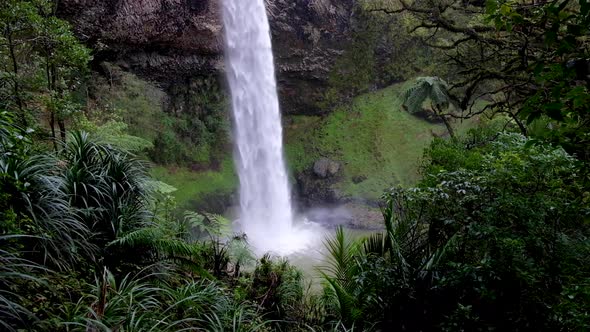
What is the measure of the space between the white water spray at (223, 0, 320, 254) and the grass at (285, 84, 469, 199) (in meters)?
2.24

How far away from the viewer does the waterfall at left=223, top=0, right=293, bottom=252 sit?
628 inches

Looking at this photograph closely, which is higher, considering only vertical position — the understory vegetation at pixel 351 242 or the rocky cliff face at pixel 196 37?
the rocky cliff face at pixel 196 37

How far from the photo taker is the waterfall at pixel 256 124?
16.0m

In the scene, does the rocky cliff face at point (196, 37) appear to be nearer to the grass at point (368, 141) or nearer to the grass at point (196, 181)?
the grass at point (368, 141)

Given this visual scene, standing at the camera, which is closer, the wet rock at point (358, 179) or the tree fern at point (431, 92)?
the tree fern at point (431, 92)

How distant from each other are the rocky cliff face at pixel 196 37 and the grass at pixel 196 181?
3.84 metres

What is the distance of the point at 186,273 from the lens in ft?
13.3

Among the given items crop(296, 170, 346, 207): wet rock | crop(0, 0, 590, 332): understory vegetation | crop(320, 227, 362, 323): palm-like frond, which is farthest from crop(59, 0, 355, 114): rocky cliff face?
crop(320, 227, 362, 323): palm-like frond

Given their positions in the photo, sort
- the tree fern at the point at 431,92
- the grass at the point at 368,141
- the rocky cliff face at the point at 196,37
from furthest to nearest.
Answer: the grass at the point at 368,141, the rocky cliff face at the point at 196,37, the tree fern at the point at 431,92

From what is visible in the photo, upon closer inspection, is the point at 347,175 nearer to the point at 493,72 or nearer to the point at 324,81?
the point at 324,81

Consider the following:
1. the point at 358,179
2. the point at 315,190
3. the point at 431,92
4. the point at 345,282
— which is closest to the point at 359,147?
the point at 358,179

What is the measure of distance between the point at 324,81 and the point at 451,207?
55.8 feet

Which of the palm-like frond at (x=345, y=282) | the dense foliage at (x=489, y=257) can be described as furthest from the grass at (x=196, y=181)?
the dense foliage at (x=489, y=257)

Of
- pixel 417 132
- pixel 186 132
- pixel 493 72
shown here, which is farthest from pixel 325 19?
pixel 493 72
